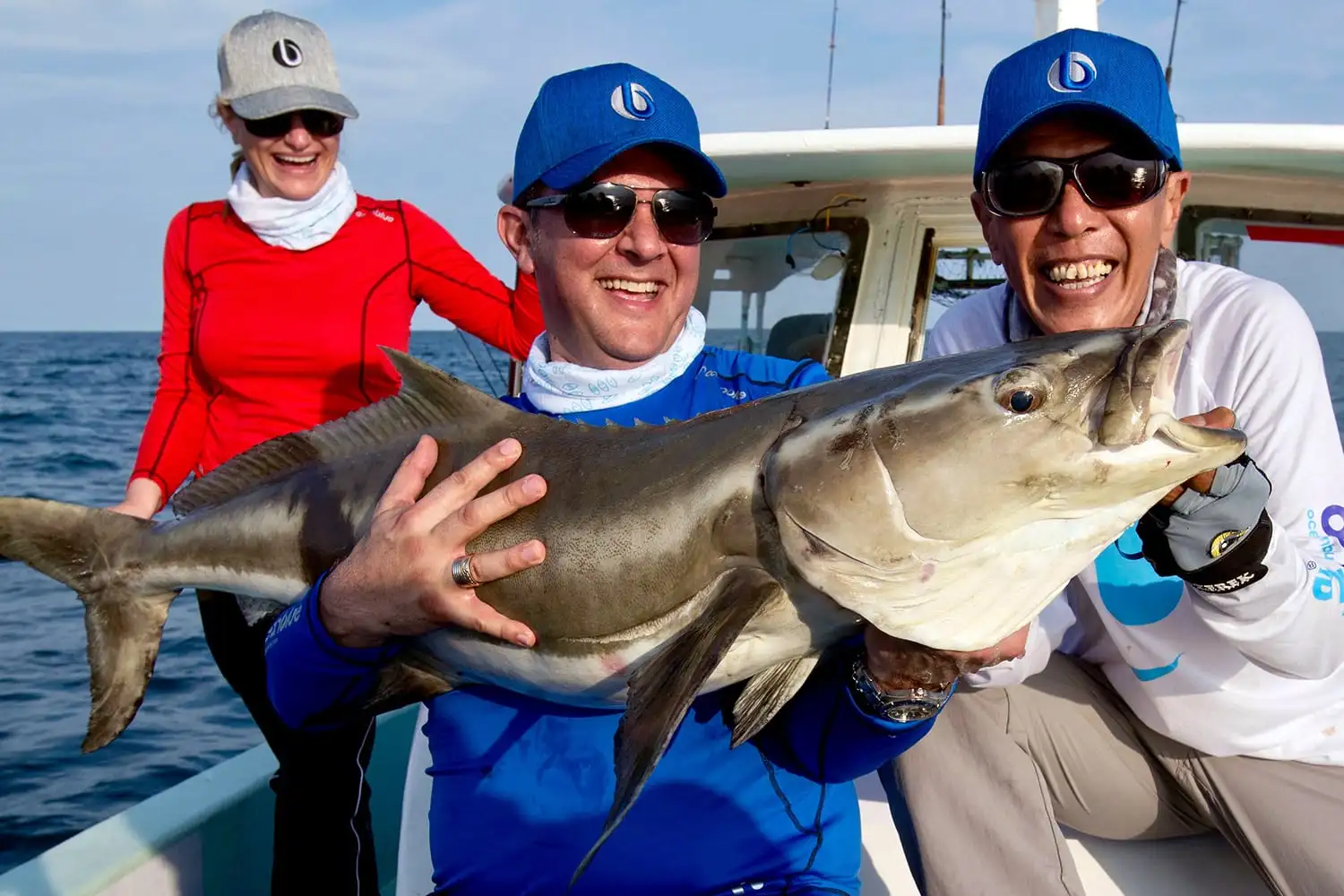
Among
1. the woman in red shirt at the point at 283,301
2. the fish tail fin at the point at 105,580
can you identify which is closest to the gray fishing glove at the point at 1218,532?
the woman in red shirt at the point at 283,301

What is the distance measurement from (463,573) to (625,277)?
81cm

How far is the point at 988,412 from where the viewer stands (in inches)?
67.2

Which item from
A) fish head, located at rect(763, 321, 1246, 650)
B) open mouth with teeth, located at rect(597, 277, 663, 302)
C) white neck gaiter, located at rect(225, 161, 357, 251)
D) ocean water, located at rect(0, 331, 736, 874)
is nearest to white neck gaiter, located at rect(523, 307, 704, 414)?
open mouth with teeth, located at rect(597, 277, 663, 302)

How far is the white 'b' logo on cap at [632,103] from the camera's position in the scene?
250 centimetres

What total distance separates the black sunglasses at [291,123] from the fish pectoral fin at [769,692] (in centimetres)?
250

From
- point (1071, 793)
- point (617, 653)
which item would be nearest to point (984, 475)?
point (617, 653)

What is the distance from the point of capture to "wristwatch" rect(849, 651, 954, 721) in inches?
77.7

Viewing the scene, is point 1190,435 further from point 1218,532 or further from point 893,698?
point 893,698

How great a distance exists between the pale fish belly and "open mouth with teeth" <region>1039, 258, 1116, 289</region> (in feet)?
3.99

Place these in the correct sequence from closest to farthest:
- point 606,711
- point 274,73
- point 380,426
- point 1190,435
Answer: point 1190,435 < point 606,711 < point 380,426 < point 274,73

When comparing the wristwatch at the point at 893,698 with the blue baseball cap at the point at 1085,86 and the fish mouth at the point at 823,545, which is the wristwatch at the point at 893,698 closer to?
the fish mouth at the point at 823,545

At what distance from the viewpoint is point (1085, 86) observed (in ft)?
8.66

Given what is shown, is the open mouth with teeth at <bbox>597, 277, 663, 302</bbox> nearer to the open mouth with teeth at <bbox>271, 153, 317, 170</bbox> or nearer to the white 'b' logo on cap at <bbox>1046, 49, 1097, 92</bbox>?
the white 'b' logo on cap at <bbox>1046, 49, 1097, 92</bbox>

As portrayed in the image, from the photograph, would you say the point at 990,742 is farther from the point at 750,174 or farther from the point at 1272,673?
the point at 750,174
